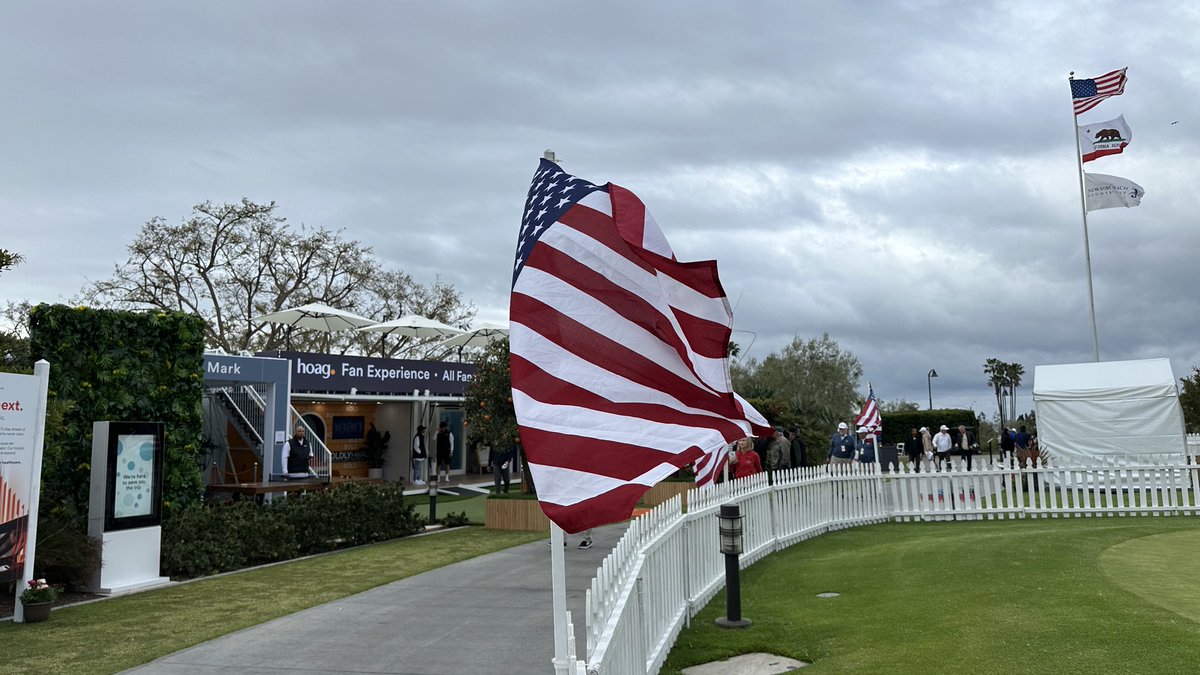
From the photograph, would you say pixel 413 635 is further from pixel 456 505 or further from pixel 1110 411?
pixel 1110 411

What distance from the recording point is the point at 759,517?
11781 mm

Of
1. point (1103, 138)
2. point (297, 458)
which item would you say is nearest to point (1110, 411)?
point (1103, 138)

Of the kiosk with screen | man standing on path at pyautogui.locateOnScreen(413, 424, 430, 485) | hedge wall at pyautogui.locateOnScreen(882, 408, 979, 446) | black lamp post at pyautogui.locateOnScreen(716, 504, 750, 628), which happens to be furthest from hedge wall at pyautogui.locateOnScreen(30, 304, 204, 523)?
hedge wall at pyautogui.locateOnScreen(882, 408, 979, 446)

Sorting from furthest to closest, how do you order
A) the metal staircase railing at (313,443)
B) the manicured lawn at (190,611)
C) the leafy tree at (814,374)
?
the leafy tree at (814,374) → the metal staircase railing at (313,443) → the manicured lawn at (190,611)

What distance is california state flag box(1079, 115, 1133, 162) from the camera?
26.7 m

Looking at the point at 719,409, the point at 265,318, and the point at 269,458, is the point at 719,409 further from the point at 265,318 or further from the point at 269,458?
the point at 265,318

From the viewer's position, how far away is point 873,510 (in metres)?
15.9

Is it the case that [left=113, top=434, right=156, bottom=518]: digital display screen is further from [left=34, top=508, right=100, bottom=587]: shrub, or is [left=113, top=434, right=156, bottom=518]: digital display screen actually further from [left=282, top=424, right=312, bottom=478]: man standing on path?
[left=282, top=424, right=312, bottom=478]: man standing on path

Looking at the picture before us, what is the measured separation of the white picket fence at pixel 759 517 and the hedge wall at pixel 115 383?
25.2 ft

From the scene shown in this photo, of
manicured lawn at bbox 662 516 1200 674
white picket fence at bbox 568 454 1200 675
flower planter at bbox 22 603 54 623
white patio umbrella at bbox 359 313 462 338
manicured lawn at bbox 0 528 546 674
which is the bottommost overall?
manicured lawn at bbox 0 528 546 674

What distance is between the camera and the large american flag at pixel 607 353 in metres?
3.41

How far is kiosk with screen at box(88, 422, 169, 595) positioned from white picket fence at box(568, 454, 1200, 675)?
711 centimetres

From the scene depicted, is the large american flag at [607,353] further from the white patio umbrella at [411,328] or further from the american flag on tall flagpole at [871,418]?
the white patio umbrella at [411,328]

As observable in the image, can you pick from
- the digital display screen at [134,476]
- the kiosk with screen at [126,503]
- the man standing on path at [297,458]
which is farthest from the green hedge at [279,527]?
the man standing on path at [297,458]
